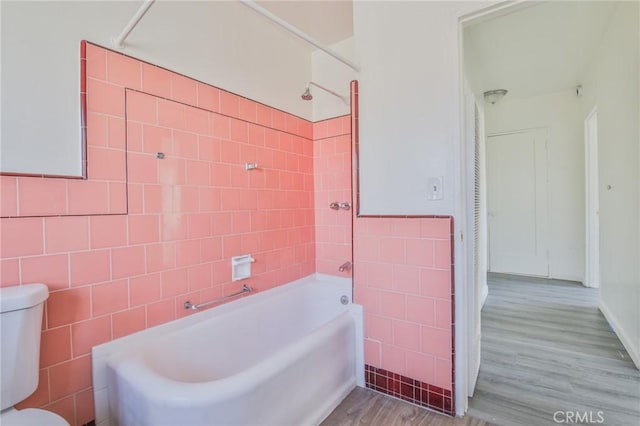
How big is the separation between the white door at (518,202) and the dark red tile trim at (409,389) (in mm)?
3578

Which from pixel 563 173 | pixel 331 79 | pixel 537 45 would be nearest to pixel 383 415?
pixel 331 79

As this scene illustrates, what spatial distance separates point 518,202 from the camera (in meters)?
4.42

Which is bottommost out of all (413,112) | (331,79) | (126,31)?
(413,112)

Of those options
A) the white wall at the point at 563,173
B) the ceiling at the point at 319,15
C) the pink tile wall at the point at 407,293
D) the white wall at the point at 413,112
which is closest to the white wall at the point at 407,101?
the white wall at the point at 413,112

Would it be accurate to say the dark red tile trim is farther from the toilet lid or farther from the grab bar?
the toilet lid

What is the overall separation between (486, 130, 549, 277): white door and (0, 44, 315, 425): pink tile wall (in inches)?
150

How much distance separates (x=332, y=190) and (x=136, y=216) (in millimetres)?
1475

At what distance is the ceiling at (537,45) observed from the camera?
223 centimetres

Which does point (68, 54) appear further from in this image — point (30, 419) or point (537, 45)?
point (537, 45)

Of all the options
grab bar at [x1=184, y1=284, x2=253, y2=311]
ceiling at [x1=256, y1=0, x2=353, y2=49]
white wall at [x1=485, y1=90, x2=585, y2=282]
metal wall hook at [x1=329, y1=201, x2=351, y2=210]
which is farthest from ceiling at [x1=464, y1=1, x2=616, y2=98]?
grab bar at [x1=184, y1=284, x2=253, y2=311]

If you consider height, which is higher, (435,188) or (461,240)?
(435,188)

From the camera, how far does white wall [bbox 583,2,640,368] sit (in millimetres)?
2006

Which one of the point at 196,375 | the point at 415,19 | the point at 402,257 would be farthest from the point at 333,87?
the point at 196,375

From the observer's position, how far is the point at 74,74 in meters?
1.31
